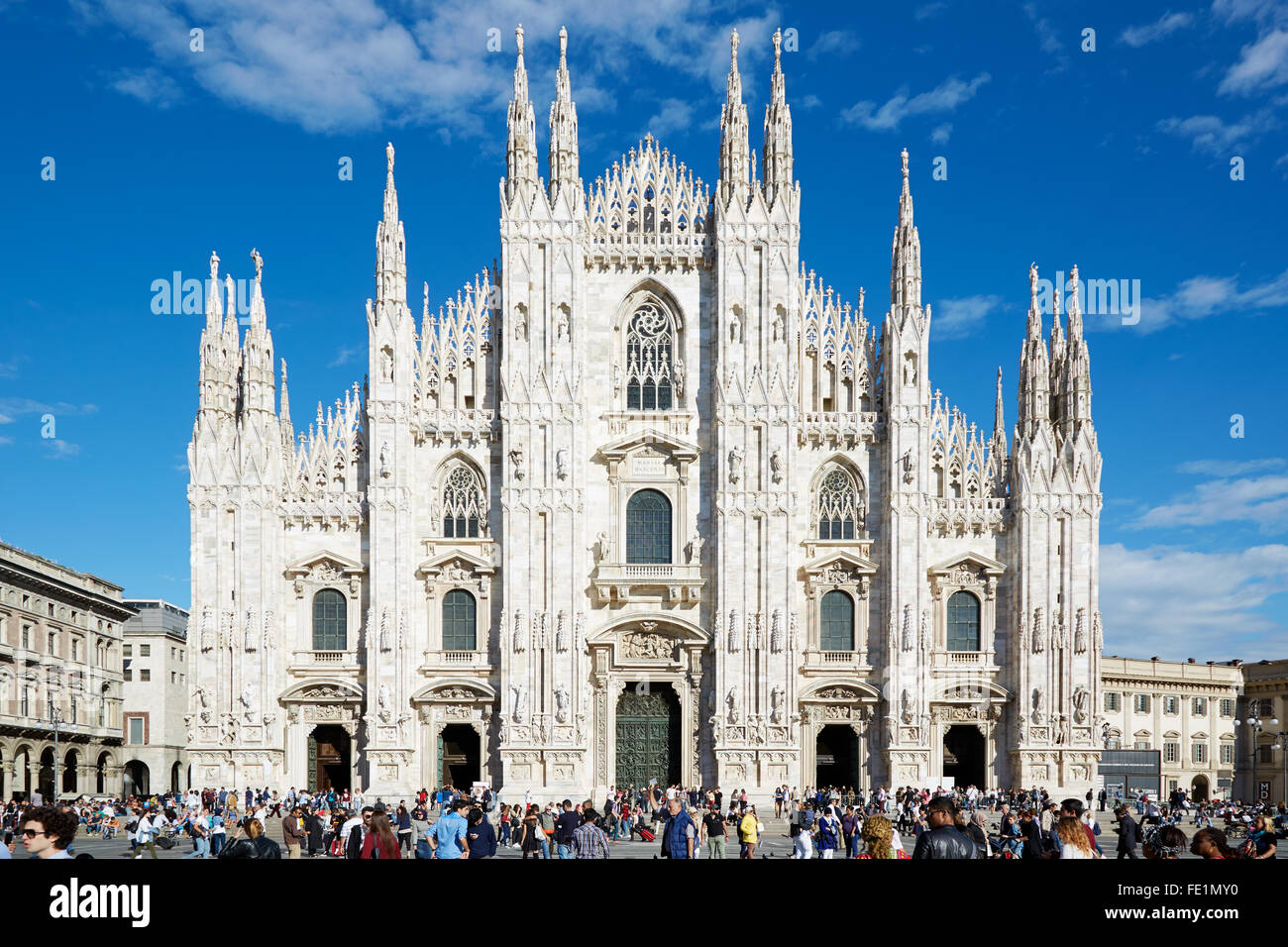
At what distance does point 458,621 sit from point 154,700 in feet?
138

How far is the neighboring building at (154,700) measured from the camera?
79.8m

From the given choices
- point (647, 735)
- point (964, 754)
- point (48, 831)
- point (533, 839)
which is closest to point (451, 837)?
point (48, 831)

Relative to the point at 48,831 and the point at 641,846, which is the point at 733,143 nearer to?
the point at 641,846

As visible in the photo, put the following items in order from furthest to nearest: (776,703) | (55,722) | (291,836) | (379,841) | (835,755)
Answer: (55,722) < (835,755) < (776,703) < (291,836) < (379,841)

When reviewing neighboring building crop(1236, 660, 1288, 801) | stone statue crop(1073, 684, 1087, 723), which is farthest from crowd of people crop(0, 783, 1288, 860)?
neighboring building crop(1236, 660, 1288, 801)

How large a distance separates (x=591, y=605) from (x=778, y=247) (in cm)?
1402

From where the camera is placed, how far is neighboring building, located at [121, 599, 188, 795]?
7981cm

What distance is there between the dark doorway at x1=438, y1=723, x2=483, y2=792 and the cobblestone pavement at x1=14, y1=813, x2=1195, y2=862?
710 centimetres

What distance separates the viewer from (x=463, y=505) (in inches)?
1880

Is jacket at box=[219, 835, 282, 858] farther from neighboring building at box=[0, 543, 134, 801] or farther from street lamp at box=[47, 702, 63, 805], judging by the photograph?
street lamp at box=[47, 702, 63, 805]

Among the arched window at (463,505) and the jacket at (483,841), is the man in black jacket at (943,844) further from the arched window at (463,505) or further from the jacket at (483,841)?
the arched window at (463,505)
